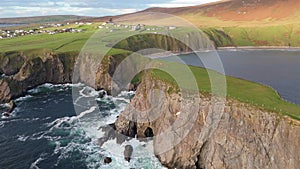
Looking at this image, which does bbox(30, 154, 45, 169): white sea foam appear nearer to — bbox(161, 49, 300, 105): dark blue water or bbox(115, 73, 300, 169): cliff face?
bbox(115, 73, 300, 169): cliff face

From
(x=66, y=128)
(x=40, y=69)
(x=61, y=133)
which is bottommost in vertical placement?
(x=61, y=133)

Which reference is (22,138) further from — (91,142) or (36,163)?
(91,142)

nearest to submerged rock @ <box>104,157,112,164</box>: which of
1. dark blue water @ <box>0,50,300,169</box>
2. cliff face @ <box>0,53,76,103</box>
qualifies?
dark blue water @ <box>0,50,300,169</box>

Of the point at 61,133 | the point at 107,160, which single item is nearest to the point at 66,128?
the point at 61,133

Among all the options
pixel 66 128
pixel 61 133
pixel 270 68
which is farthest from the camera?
pixel 270 68

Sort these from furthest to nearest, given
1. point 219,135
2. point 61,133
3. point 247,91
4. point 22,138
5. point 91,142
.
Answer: point 61,133, point 22,138, point 91,142, point 247,91, point 219,135

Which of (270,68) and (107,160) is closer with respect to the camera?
(107,160)
